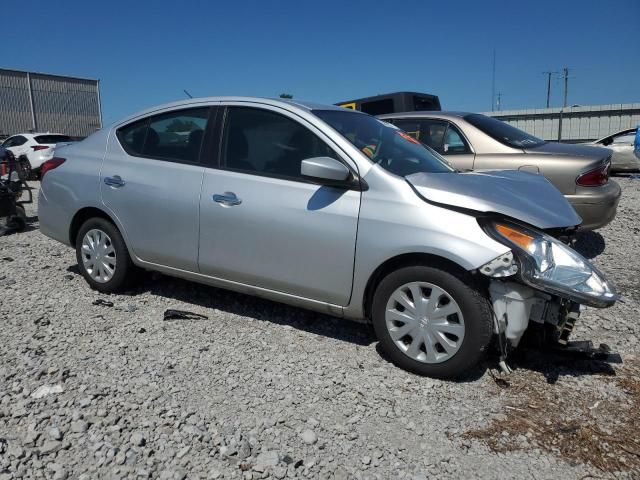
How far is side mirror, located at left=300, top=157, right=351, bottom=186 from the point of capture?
11.3 feet

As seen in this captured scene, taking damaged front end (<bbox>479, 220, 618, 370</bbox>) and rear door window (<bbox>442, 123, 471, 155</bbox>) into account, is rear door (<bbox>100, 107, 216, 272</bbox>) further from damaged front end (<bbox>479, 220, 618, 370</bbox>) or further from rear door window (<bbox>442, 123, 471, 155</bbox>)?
rear door window (<bbox>442, 123, 471, 155</bbox>)

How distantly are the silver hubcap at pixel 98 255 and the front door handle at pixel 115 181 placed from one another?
1.50 feet

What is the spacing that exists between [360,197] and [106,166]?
247 centimetres

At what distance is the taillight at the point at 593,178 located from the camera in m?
5.70

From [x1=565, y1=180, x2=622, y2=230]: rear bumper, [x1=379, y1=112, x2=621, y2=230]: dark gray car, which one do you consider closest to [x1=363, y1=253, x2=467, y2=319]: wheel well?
[x1=379, y1=112, x2=621, y2=230]: dark gray car

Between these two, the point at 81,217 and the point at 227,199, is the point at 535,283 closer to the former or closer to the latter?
the point at 227,199

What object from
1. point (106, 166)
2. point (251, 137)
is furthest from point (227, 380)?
point (106, 166)

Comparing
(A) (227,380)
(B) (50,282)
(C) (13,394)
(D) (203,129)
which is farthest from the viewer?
(B) (50,282)

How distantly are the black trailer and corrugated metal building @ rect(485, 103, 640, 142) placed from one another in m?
11.6

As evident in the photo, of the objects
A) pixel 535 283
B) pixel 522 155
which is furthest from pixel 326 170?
pixel 522 155

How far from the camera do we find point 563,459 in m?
2.59

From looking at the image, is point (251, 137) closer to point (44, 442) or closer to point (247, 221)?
point (247, 221)

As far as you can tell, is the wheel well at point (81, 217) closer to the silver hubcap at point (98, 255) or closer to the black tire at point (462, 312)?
the silver hubcap at point (98, 255)

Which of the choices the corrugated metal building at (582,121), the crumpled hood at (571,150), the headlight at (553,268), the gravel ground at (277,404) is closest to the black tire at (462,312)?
the gravel ground at (277,404)
